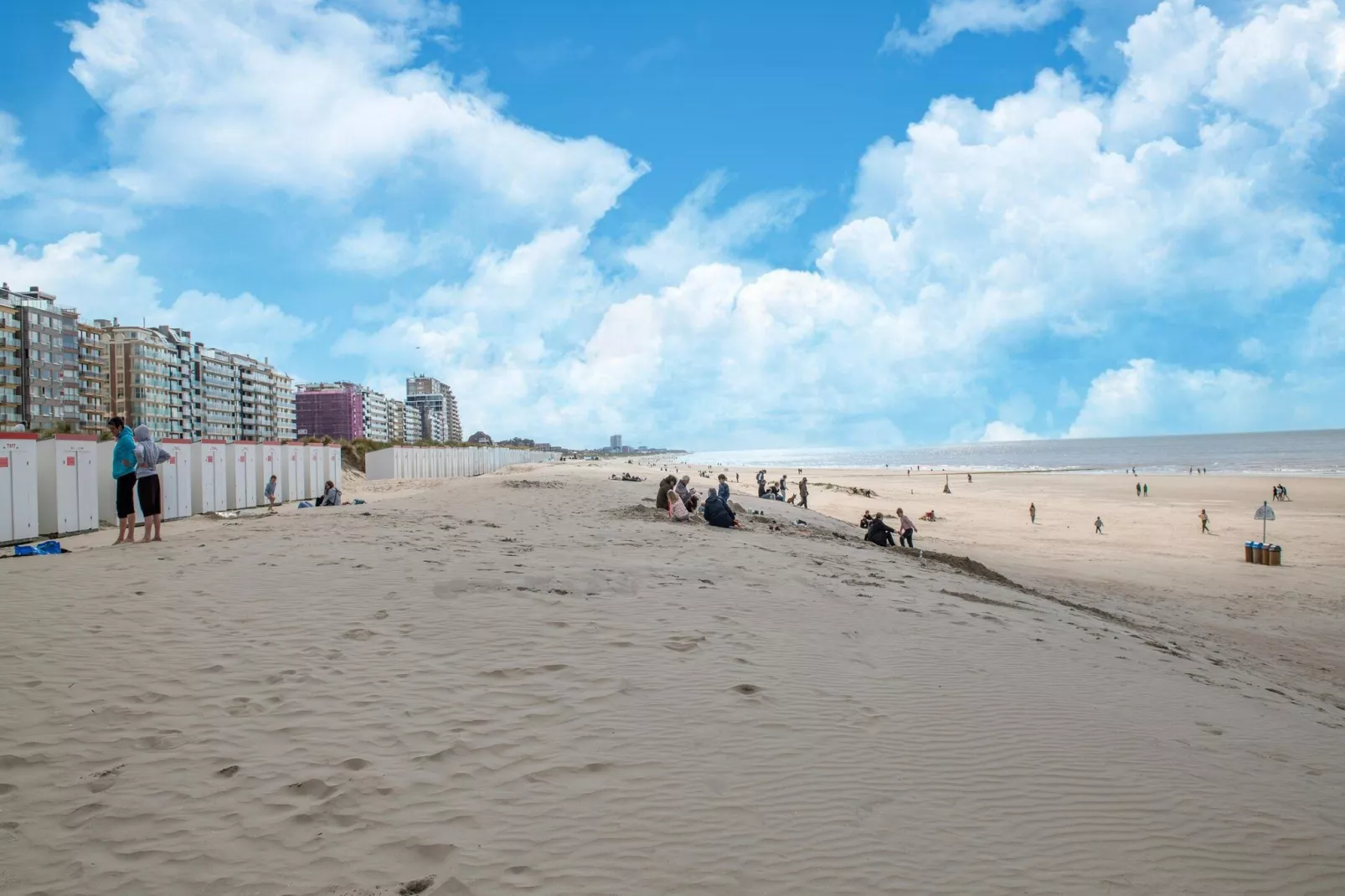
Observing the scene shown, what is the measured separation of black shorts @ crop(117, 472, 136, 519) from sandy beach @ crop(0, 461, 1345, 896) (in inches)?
32.8

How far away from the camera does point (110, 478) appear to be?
63.1 feet

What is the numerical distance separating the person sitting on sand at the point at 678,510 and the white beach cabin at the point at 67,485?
1520cm

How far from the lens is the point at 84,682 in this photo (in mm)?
5504

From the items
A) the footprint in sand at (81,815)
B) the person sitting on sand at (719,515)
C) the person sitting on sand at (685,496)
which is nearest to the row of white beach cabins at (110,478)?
the person sitting on sand at (685,496)

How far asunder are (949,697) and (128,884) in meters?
5.99

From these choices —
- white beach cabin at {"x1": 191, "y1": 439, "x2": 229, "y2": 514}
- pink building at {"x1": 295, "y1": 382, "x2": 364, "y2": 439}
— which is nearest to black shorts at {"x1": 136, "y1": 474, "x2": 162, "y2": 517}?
white beach cabin at {"x1": 191, "y1": 439, "x2": 229, "y2": 514}

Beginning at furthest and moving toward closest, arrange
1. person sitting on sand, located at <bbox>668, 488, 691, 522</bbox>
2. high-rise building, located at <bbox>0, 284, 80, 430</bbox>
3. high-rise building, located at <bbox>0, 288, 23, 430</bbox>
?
high-rise building, located at <bbox>0, 284, 80, 430</bbox> < high-rise building, located at <bbox>0, 288, 23, 430</bbox> < person sitting on sand, located at <bbox>668, 488, 691, 522</bbox>

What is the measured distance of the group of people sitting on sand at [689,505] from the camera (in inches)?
695

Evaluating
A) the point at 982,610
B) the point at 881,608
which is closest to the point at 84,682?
the point at 881,608

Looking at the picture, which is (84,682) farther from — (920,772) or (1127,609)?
(1127,609)

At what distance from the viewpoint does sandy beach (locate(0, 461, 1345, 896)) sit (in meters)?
3.67

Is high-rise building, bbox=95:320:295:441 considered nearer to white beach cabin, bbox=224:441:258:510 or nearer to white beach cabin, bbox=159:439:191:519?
white beach cabin, bbox=224:441:258:510

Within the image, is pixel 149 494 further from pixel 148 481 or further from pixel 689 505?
pixel 689 505

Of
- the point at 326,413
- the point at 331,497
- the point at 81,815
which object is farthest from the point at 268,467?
the point at 326,413
